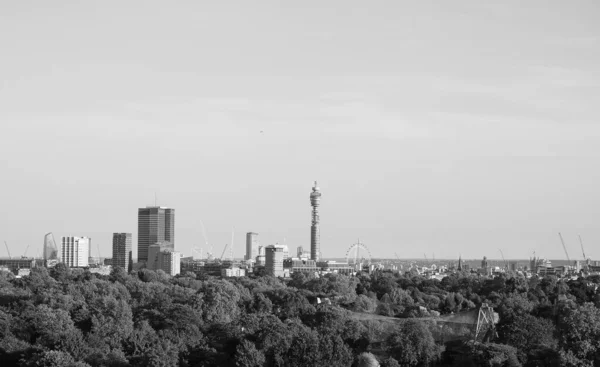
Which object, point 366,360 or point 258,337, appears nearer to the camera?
point 366,360

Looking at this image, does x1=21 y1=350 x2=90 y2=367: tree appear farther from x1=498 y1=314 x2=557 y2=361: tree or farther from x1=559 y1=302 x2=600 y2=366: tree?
x1=559 y1=302 x2=600 y2=366: tree

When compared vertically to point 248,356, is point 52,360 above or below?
below

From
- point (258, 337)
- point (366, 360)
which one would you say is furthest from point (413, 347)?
point (258, 337)

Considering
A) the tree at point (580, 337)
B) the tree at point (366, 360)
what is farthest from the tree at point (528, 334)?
the tree at point (366, 360)

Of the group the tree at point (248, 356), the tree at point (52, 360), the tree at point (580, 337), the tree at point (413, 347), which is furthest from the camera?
the tree at point (413, 347)

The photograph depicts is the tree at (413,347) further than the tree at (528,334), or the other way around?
the tree at (528,334)

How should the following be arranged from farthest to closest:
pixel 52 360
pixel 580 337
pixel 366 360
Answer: pixel 580 337, pixel 366 360, pixel 52 360

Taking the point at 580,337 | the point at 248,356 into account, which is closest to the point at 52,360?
the point at 248,356

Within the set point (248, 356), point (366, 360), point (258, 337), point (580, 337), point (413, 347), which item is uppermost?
point (580, 337)

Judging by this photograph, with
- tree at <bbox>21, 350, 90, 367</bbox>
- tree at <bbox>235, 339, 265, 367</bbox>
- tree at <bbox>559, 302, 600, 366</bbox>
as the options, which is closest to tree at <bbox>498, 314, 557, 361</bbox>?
tree at <bbox>559, 302, 600, 366</bbox>

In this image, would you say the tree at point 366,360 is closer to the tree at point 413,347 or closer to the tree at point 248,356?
the tree at point 413,347

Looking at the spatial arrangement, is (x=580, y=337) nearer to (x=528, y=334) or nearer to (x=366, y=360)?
(x=528, y=334)

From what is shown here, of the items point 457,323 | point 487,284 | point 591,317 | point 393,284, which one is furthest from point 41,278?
point 591,317

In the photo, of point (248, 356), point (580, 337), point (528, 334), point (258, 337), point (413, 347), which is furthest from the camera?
point (528, 334)
